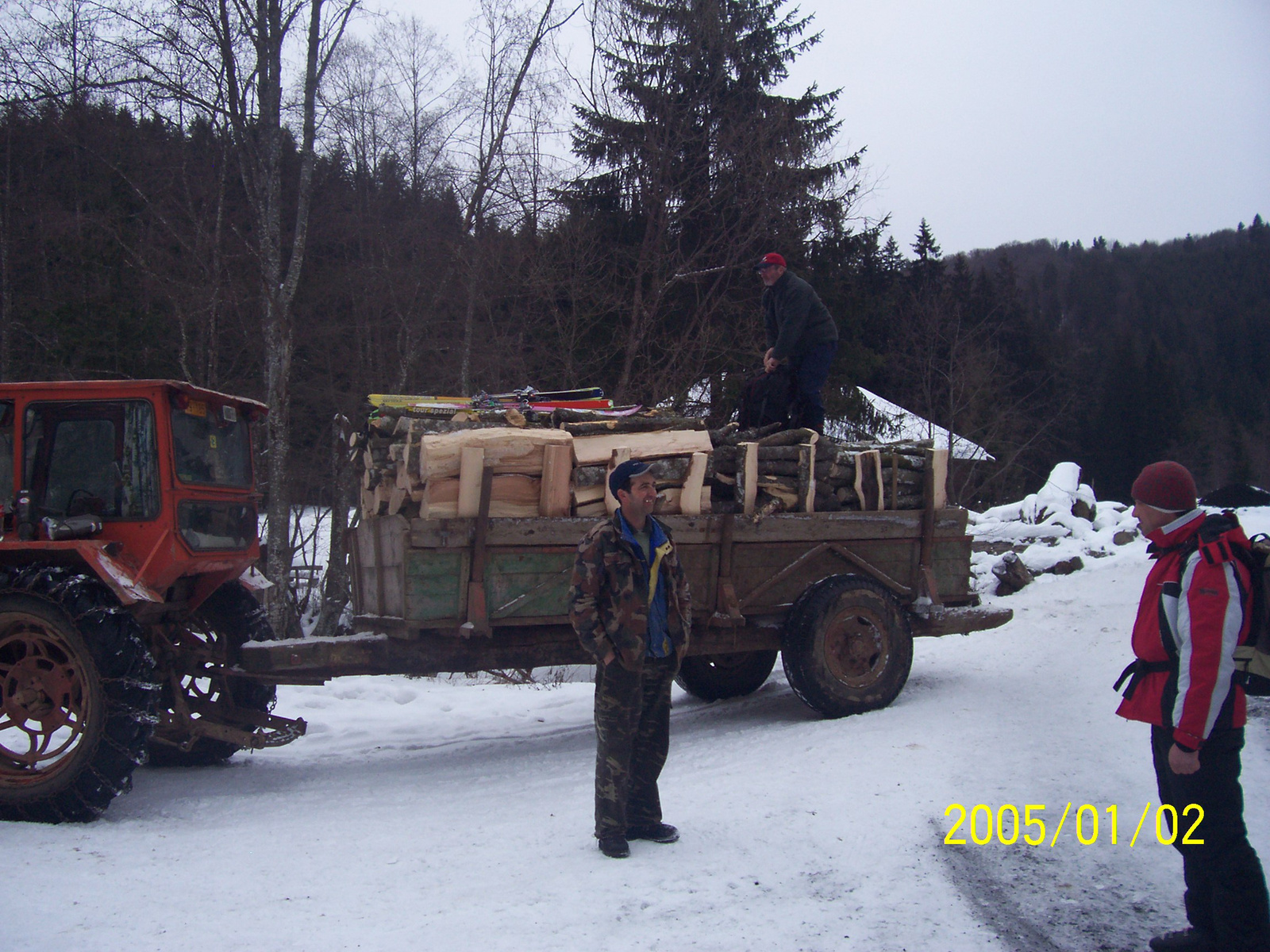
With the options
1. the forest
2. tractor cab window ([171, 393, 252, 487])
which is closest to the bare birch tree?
the forest

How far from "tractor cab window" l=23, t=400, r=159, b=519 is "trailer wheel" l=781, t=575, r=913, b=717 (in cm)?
424

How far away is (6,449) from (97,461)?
1.58 ft

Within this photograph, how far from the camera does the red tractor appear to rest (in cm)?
511

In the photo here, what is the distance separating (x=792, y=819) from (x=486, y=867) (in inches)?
59.5

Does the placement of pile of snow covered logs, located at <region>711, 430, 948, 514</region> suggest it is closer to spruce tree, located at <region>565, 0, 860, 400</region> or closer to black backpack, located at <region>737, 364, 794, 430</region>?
black backpack, located at <region>737, 364, 794, 430</region>

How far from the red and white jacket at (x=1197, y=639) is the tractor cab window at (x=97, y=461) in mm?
5219

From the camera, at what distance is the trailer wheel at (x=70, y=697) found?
5.01 meters

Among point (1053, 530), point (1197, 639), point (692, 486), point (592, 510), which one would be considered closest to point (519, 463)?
point (592, 510)

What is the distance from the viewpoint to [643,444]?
6.36 metres

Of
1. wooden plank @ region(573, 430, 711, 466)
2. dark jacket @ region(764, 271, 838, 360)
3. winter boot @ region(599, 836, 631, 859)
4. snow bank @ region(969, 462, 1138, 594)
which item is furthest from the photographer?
snow bank @ region(969, 462, 1138, 594)

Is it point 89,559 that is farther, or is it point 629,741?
point 89,559

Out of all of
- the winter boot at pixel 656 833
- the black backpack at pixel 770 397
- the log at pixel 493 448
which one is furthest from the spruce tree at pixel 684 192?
the winter boot at pixel 656 833
